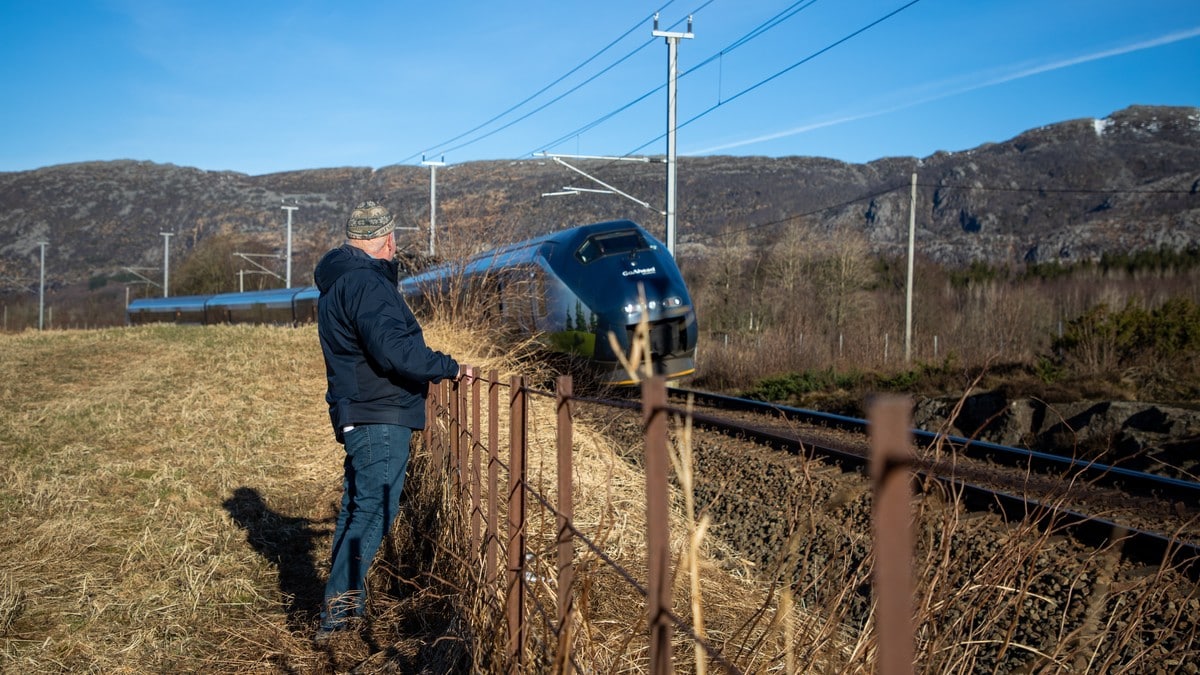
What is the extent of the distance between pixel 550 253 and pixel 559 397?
38.5 feet

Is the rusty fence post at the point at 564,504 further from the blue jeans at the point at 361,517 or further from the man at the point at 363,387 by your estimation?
the blue jeans at the point at 361,517

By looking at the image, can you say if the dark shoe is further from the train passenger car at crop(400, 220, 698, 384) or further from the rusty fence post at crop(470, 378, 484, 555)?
the train passenger car at crop(400, 220, 698, 384)

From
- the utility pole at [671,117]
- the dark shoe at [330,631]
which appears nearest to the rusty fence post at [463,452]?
the dark shoe at [330,631]

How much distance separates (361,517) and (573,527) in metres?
2.00

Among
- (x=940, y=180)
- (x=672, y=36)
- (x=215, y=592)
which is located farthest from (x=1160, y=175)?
(x=215, y=592)

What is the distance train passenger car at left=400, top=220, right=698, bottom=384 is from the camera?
1391 centimetres

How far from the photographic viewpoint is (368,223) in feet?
16.9

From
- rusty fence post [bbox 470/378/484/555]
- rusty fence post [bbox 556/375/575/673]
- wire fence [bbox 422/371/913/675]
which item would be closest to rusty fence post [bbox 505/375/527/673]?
wire fence [bbox 422/371/913/675]

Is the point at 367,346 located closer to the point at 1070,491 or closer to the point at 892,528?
the point at 1070,491

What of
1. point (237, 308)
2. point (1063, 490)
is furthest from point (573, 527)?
point (237, 308)

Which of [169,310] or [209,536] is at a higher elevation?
[169,310]

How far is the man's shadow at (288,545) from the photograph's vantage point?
230 inches

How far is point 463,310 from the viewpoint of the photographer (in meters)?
13.6

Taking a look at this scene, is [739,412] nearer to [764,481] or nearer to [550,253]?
[550,253]
